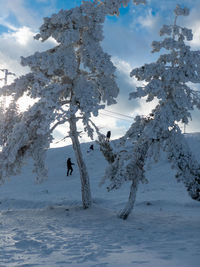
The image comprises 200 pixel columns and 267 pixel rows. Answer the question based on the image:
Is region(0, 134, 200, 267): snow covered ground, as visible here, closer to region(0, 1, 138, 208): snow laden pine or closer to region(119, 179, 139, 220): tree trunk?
region(119, 179, 139, 220): tree trunk

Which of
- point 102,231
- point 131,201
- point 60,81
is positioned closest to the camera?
point 102,231

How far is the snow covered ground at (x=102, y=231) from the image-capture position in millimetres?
6291

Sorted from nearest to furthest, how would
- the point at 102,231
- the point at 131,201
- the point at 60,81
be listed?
the point at 102,231, the point at 131,201, the point at 60,81

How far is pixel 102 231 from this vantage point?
1020cm

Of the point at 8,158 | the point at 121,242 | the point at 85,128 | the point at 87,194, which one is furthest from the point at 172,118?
the point at 8,158

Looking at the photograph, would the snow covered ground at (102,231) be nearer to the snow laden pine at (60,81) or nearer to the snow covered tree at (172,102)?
the snow covered tree at (172,102)

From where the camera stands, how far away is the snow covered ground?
629 cm

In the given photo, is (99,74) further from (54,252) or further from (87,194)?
(54,252)

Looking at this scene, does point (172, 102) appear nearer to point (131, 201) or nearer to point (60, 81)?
point (131, 201)

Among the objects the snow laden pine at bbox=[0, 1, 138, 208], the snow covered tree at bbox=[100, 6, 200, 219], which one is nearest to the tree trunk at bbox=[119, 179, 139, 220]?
the snow covered tree at bbox=[100, 6, 200, 219]

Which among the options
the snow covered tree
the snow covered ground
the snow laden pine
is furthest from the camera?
the snow laden pine

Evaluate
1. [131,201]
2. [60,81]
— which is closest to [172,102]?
[131,201]

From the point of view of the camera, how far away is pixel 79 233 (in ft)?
32.1

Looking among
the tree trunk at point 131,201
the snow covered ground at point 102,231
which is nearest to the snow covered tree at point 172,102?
the tree trunk at point 131,201
